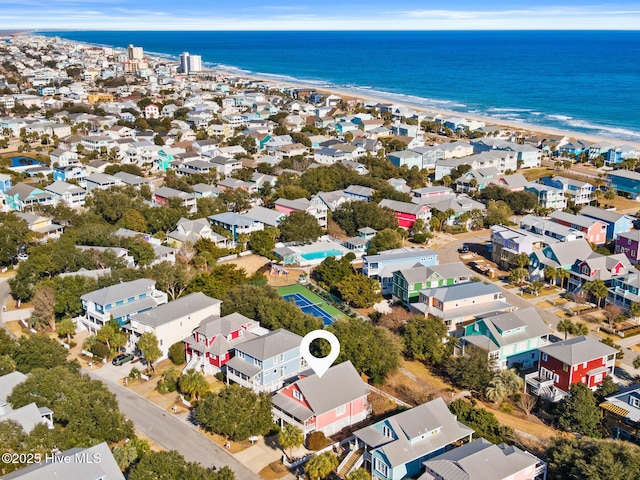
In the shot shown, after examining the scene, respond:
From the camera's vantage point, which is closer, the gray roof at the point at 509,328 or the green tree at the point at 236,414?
the green tree at the point at 236,414

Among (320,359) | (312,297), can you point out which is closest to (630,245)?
(312,297)

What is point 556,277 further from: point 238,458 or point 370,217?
point 238,458

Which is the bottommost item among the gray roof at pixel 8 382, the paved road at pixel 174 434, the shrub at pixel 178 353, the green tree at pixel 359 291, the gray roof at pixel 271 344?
the paved road at pixel 174 434

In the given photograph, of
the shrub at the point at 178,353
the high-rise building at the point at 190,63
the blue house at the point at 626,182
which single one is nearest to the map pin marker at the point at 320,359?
the shrub at the point at 178,353

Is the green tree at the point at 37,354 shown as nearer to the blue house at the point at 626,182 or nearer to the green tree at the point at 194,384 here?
the green tree at the point at 194,384

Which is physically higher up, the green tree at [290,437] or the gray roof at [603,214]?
the gray roof at [603,214]

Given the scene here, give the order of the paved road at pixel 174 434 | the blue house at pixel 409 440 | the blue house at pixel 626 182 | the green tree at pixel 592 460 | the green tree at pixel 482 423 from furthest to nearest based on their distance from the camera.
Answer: the blue house at pixel 626 182
the green tree at pixel 482 423
the paved road at pixel 174 434
the blue house at pixel 409 440
the green tree at pixel 592 460

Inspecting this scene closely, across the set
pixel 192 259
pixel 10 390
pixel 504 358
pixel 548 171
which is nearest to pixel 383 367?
pixel 504 358
